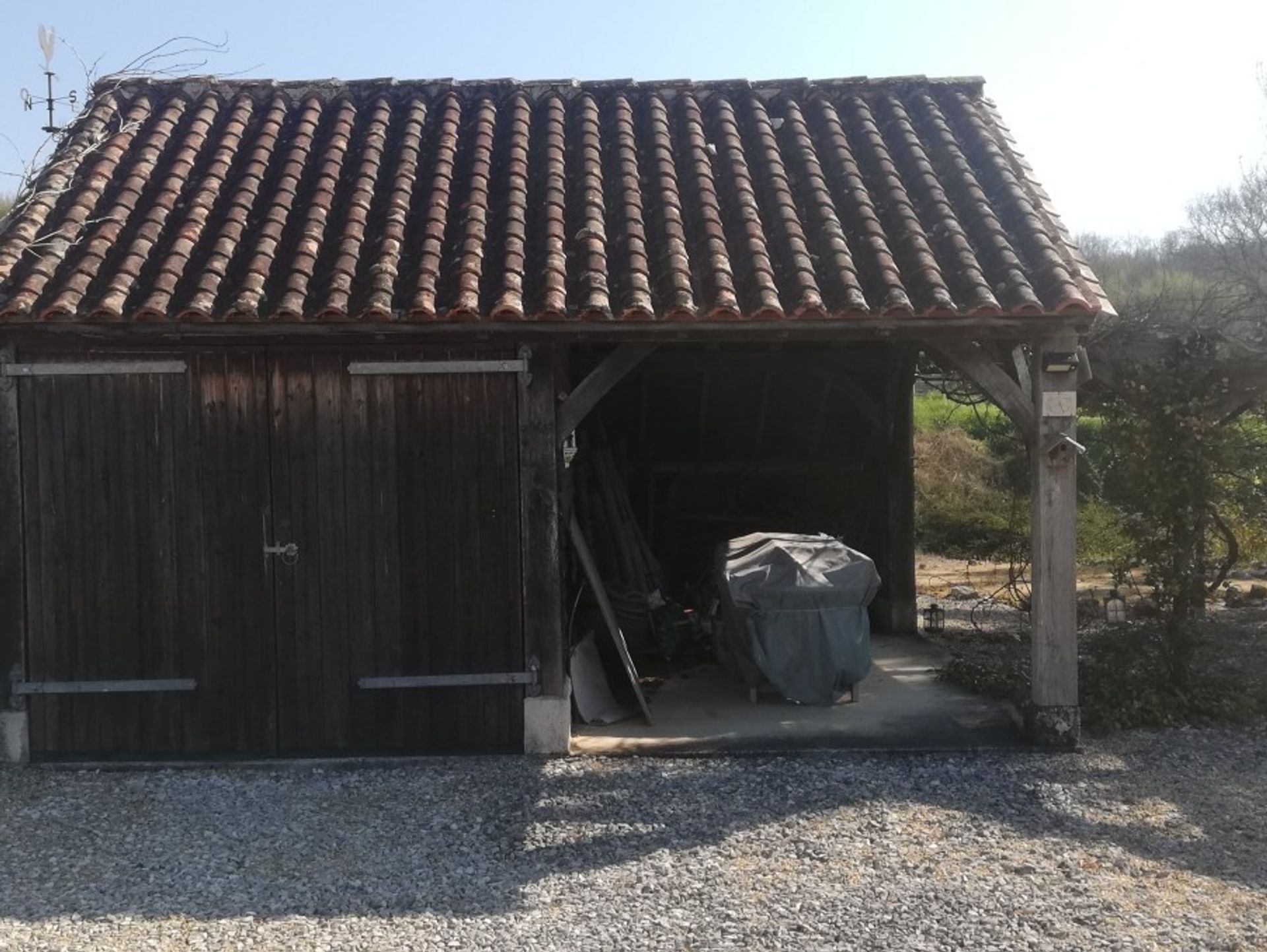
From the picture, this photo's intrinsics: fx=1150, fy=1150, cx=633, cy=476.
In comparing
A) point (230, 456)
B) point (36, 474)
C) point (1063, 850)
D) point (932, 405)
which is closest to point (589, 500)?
point (230, 456)

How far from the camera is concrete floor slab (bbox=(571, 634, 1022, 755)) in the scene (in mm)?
6969

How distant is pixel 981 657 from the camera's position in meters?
9.18

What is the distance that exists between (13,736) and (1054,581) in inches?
241

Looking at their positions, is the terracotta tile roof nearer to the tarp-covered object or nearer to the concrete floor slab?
the tarp-covered object

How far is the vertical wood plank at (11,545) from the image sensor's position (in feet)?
21.6

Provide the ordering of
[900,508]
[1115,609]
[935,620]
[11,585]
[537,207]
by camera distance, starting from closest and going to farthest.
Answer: [11,585] < [537,207] < [1115,609] < [935,620] < [900,508]

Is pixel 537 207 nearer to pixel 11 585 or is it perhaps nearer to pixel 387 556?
pixel 387 556

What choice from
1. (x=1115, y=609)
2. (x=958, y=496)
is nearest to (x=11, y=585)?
(x=1115, y=609)

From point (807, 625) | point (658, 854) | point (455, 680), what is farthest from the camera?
point (807, 625)

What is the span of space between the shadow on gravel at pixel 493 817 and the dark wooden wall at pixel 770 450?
4.66 meters

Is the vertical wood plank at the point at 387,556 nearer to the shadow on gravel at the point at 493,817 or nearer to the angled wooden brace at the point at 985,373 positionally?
the shadow on gravel at the point at 493,817

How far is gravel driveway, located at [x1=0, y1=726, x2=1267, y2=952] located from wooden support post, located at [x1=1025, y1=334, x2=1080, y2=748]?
26 cm

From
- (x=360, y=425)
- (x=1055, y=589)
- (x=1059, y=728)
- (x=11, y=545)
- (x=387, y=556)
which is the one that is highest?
(x=360, y=425)

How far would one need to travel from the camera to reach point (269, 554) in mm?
6695
